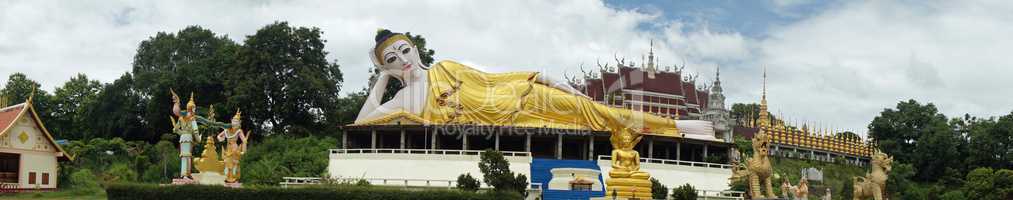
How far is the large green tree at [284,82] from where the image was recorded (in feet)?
149

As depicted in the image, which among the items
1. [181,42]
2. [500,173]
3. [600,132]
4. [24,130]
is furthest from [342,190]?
[181,42]

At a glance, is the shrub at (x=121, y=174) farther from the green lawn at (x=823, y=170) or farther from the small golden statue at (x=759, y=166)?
the green lawn at (x=823, y=170)

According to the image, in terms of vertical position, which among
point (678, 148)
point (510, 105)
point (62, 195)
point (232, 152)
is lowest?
point (62, 195)

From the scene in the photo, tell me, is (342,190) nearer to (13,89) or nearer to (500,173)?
(500,173)

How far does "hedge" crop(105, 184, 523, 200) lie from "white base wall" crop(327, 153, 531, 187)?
9.73 metres

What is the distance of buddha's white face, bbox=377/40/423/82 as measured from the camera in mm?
41188

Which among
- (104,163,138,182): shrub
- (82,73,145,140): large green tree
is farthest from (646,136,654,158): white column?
(82,73,145,140): large green tree

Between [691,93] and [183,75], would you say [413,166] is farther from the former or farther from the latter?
[691,93]

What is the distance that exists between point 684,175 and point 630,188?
30.2 ft

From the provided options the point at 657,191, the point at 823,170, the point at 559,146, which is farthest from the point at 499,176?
the point at 823,170

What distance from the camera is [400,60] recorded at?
4122 centimetres

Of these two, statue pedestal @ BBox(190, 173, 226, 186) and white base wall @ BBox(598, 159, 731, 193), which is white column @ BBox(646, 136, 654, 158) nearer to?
white base wall @ BBox(598, 159, 731, 193)

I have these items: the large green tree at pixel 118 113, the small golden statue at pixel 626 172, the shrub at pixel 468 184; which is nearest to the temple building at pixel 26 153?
the shrub at pixel 468 184

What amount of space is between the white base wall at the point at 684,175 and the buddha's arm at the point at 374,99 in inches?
353
